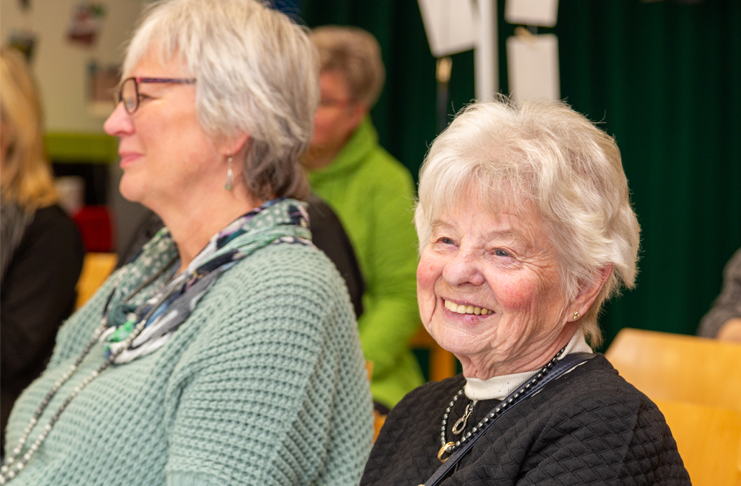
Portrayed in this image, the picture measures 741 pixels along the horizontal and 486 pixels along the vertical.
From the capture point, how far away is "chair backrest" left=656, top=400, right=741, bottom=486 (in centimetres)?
126

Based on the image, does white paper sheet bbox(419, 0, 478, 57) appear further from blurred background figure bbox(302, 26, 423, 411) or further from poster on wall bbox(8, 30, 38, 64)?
poster on wall bbox(8, 30, 38, 64)

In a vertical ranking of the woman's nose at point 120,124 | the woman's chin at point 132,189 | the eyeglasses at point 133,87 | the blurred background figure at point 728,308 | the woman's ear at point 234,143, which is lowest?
the blurred background figure at point 728,308

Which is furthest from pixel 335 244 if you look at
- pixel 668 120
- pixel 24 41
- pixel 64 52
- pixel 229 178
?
pixel 64 52

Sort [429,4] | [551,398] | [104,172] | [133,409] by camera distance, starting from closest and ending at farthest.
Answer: [551,398]
[133,409]
[429,4]
[104,172]

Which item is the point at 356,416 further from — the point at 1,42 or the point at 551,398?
the point at 1,42

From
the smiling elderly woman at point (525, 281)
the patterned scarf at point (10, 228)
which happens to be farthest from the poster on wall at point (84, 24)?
the smiling elderly woman at point (525, 281)

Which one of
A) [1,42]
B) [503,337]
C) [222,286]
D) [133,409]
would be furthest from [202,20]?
[1,42]

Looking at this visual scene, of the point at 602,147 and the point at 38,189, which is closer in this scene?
the point at 602,147

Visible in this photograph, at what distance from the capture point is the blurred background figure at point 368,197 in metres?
2.29

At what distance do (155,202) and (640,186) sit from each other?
252cm

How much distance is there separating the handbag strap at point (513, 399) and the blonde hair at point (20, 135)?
1.67 m

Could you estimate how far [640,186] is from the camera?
3346 mm

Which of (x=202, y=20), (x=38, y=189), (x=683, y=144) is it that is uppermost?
(x=202, y=20)

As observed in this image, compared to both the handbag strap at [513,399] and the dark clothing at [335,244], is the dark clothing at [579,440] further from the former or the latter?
the dark clothing at [335,244]
